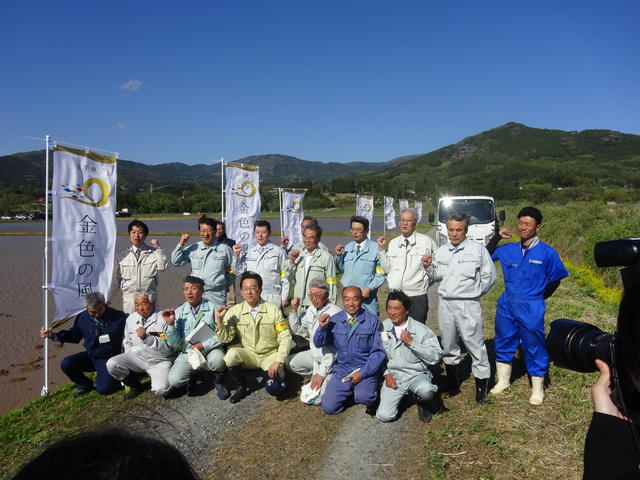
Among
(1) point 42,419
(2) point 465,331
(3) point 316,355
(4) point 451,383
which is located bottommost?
(1) point 42,419

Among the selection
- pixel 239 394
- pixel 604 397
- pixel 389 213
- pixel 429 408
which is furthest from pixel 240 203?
pixel 389 213

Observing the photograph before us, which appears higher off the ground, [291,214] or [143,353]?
[291,214]

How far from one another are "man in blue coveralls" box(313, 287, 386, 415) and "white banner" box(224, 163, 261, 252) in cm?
335

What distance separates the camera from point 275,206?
205 ft

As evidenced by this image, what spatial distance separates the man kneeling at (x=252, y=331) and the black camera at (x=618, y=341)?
3217 mm

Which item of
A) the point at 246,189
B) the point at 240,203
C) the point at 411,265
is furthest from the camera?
the point at 246,189

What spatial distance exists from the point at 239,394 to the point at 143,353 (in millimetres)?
1149

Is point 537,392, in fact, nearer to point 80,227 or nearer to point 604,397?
point 604,397

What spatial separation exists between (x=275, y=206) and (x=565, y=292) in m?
55.5

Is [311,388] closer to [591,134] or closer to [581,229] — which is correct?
[581,229]

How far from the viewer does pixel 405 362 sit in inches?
161

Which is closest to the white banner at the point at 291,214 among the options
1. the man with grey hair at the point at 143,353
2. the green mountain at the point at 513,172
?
the man with grey hair at the point at 143,353

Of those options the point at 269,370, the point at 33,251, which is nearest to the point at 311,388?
the point at 269,370

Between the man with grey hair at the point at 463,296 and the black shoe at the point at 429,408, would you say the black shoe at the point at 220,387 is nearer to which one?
the black shoe at the point at 429,408
